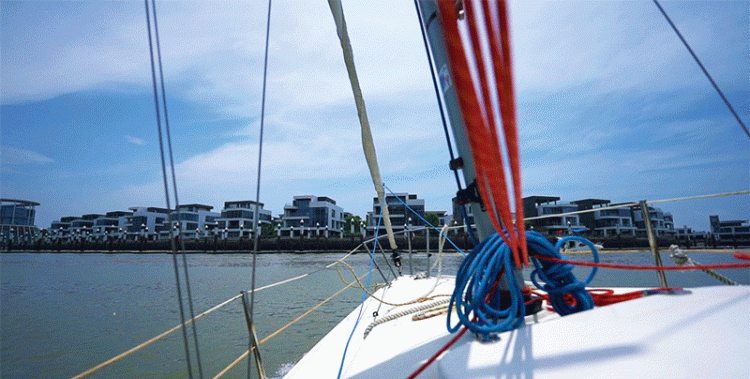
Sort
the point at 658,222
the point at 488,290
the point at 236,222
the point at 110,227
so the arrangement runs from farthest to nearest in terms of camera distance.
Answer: the point at 110,227, the point at 658,222, the point at 236,222, the point at 488,290

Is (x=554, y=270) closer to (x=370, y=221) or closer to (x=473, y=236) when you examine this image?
(x=473, y=236)

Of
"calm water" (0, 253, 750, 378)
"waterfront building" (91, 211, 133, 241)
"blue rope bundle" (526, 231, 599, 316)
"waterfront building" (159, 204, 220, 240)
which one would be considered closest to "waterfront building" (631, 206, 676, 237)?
"calm water" (0, 253, 750, 378)

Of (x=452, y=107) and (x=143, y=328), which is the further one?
(x=143, y=328)

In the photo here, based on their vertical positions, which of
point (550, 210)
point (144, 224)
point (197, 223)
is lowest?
point (550, 210)

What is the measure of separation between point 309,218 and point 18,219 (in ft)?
270

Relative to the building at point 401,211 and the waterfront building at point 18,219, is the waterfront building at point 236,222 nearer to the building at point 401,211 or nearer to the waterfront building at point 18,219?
the building at point 401,211

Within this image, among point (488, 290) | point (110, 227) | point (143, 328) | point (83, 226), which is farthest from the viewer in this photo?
point (83, 226)

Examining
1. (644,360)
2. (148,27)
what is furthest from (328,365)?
(148,27)

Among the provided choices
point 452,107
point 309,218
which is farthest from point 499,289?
point 309,218

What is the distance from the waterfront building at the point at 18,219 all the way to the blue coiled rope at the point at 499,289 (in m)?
115

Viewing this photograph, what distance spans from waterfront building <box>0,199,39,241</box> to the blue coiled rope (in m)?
115

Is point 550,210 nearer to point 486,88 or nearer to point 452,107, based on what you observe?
point 452,107

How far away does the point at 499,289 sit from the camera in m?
1.58

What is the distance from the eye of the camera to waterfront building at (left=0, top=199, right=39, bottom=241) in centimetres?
8134
